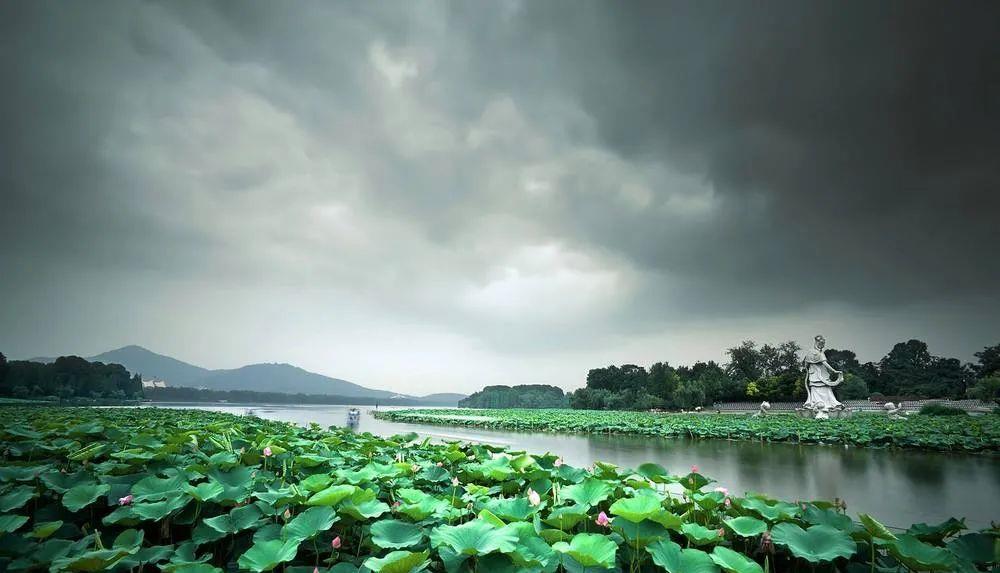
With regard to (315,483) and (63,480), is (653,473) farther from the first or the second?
(63,480)

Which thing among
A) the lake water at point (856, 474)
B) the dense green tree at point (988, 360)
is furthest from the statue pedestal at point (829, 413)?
the dense green tree at point (988, 360)

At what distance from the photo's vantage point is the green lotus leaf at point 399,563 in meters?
1.79

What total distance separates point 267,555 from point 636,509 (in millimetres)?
1715

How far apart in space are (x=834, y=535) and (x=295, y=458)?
375 centimetres

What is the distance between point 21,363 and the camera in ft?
116

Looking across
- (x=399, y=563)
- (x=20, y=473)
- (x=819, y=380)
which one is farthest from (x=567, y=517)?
(x=819, y=380)

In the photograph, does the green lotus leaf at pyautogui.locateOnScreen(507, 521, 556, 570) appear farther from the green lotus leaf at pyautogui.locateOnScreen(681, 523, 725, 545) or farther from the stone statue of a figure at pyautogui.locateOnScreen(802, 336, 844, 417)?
the stone statue of a figure at pyautogui.locateOnScreen(802, 336, 844, 417)

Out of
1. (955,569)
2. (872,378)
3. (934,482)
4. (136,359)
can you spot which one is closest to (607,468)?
(955,569)

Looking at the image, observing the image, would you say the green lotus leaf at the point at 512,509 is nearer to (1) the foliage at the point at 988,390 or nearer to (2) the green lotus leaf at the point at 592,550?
(2) the green lotus leaf at the point at 592,550

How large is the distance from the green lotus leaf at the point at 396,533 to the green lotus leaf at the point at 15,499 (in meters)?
2.10

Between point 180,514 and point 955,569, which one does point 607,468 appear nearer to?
point 955,569

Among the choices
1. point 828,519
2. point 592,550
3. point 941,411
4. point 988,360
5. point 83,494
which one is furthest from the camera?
point 988,360

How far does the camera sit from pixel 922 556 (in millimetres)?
2041

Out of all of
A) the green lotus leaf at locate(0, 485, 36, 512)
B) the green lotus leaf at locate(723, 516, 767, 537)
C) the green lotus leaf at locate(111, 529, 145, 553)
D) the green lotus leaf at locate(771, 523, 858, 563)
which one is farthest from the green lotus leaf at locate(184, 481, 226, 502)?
the green lotus leaf at locate(771, 523, 858, 563)
